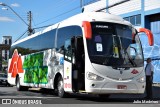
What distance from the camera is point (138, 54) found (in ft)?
50.9

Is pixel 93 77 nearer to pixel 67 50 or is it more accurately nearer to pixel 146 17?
pixel 67 50

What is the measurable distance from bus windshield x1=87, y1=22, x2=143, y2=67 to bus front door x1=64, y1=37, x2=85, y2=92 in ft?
2.60

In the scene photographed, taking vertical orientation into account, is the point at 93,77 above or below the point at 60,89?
above

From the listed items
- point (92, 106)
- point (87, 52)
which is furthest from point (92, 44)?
point (92, 106)

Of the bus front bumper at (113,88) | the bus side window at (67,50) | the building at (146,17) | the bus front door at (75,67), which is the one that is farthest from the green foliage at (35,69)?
the building at (146,17)

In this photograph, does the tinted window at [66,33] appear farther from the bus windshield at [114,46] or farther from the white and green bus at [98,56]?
the bus windshield at [114,46]

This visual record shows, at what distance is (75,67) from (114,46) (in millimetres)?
1900

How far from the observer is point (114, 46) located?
15.1 m

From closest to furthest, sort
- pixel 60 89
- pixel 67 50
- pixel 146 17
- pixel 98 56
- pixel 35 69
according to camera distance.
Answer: pixel 98 56 → pixel 67 50 → pixel 60 89 → pixel 35 69 → pixel 146 17

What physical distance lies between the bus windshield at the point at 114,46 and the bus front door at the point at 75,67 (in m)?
0.79

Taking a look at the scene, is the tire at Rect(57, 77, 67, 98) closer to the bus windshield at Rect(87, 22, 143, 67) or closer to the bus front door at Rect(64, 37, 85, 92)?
the bus front door at Rect(64, 37, 85, 92)

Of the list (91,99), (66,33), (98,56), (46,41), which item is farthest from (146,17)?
(98,56)

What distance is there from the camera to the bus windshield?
1484 cm

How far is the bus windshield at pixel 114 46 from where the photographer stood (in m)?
14.8
